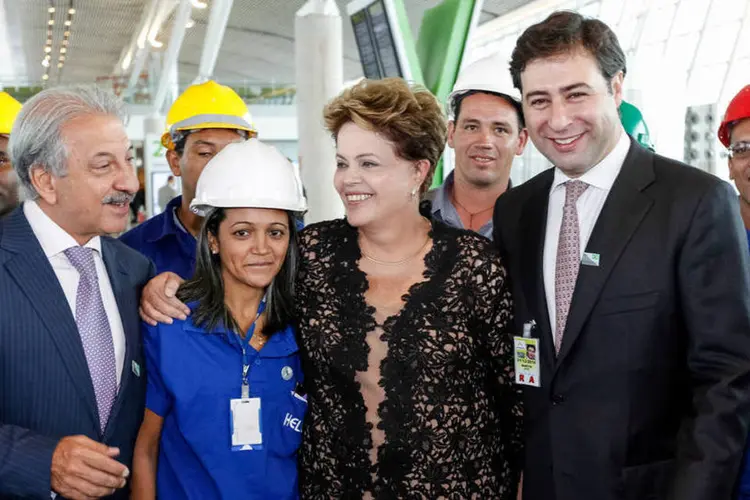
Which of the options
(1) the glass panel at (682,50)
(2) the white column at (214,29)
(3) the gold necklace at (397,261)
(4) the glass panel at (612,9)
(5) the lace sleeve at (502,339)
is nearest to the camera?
(5) the lace sleeve at (502,339)

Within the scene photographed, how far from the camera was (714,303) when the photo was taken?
202 centimetres

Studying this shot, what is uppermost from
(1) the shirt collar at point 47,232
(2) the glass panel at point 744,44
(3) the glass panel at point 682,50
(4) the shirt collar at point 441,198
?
(3) the glass panel at point 682,50

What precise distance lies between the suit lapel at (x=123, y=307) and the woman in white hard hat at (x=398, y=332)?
64 mm

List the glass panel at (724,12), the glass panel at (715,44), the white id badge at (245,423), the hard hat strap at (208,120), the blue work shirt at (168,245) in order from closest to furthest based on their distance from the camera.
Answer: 1. the white id badge at (245,423)
2. the blue work shirt at (168,245)
3. the hard hat strap at (208,120)
4. the glass panel at (724,12)
5. the glass panel at (715,44)

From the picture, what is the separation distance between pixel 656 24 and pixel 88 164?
14607 mm

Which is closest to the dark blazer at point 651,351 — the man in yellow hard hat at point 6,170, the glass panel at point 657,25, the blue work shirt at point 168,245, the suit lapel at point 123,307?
the suit lapel at point 123,307

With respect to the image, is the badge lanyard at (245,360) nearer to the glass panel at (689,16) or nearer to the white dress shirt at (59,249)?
the white dress shirt at (59,249)

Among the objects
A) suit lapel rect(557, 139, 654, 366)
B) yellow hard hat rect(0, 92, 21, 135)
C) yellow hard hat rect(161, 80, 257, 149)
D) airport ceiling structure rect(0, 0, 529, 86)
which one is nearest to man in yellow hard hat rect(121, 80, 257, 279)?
yellow hard hat rect(161, 80, 257, 149)

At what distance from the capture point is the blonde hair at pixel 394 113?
8.25 feet

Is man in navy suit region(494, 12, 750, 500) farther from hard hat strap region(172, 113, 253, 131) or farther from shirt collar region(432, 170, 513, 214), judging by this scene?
hard hat strap region(172, 113, 253, 131)

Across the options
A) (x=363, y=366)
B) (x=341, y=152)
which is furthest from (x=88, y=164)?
(x=363, y=366)

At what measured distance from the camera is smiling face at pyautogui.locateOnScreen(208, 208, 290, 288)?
8.25 feet

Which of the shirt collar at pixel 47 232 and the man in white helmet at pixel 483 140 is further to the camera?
the man in white helmet at pixel 483 140

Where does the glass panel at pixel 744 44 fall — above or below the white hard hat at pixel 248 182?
above
